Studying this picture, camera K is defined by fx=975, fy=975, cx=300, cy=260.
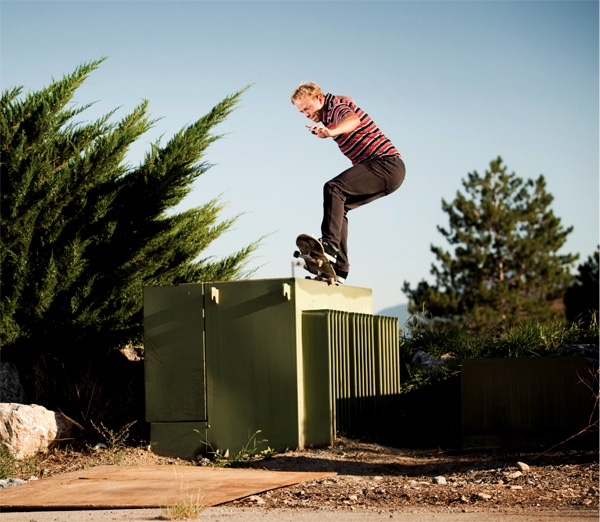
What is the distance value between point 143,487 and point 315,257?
2.73m

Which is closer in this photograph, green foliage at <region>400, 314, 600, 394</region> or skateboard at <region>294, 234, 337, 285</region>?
skateboard at <region>294, 234, 337, 285</region>

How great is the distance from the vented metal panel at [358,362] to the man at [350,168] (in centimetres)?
57

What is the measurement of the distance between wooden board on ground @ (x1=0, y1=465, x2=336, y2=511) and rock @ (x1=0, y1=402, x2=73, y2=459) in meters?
1.15

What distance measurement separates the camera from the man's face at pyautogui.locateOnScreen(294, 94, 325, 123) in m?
8.64

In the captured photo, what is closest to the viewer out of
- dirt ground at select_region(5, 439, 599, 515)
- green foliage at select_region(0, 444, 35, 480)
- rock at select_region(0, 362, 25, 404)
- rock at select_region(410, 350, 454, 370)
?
dirt ground at select_region(5, 439, 599, 515)

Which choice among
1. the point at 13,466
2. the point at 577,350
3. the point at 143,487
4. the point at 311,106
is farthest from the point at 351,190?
the point at 13,466

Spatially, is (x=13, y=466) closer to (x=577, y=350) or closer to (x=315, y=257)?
(x=315, y=257)

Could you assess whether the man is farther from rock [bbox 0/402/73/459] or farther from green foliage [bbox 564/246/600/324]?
green foliage [bbox 564/246/600/324]

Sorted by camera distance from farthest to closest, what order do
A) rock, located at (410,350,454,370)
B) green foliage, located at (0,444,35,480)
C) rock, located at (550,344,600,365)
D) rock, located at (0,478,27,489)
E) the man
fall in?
rock, located at (410,350,454,370) → rock, located at (550,344,600,365) → the man → green foliage, located at (0,444,35,480) → rock, located at (0,478,27,489)

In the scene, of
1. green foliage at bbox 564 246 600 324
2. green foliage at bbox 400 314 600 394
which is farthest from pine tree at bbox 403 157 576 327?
green foliage at bbox 400 314 600 394

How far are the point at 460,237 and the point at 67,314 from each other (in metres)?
34.2

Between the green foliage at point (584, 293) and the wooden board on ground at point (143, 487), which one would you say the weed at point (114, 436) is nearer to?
the wooden board on ground at point (143, 487)

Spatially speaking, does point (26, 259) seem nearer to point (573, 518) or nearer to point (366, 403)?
point (366, 403)

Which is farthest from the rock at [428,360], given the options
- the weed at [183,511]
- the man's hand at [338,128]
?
the weed at [183,511]
